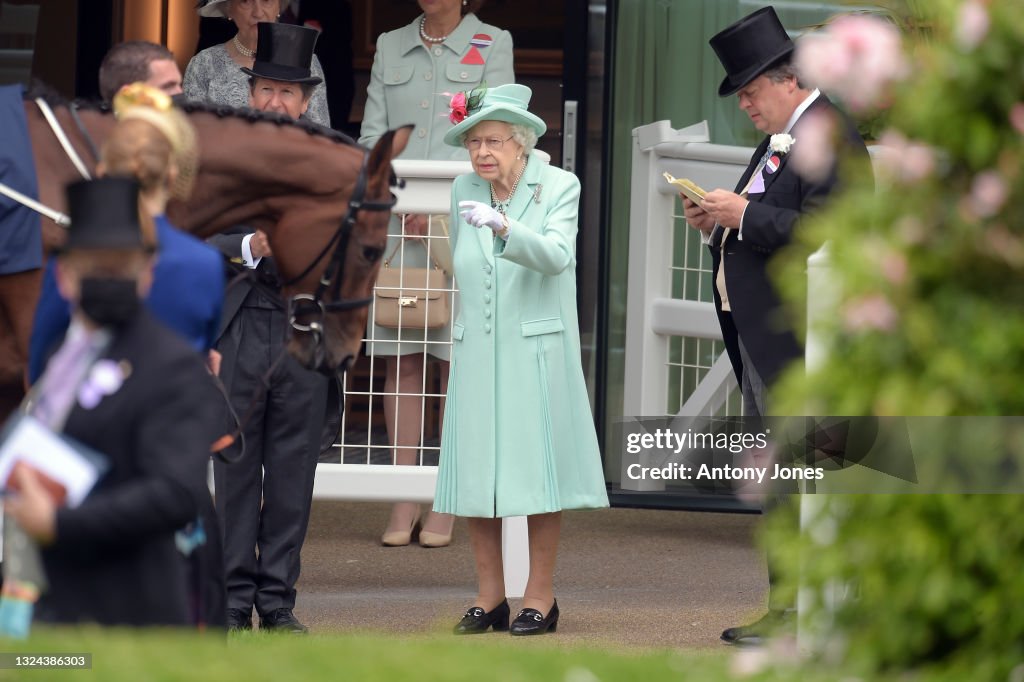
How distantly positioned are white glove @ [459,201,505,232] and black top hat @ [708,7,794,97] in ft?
3.04

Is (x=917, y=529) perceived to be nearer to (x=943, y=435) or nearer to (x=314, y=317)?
(x=943, y=435)

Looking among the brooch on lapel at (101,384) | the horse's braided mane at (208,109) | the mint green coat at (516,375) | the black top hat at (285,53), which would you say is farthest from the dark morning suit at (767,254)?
the brooch on lapel at (101,384)

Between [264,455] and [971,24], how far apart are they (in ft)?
12.7

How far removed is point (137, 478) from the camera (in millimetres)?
2850

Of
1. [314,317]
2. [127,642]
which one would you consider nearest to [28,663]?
[127,642]

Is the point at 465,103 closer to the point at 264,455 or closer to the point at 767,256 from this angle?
the point at 767,256

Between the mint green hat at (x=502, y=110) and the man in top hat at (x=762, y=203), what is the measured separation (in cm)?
65

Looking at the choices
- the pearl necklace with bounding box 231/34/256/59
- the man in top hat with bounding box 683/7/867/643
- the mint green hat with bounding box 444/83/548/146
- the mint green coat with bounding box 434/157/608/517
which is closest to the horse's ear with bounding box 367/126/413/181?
the mint green hat with bounding box 444/83/548/146

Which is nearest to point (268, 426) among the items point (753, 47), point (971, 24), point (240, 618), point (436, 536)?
point (240, 618)

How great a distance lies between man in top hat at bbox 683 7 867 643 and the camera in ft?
17.5

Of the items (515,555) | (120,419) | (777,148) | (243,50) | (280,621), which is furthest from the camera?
(243,50)

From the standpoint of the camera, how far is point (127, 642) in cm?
251

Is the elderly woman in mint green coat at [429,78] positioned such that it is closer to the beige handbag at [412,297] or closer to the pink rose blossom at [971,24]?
the beige handbag at [412,297]

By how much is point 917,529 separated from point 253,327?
144 inches
